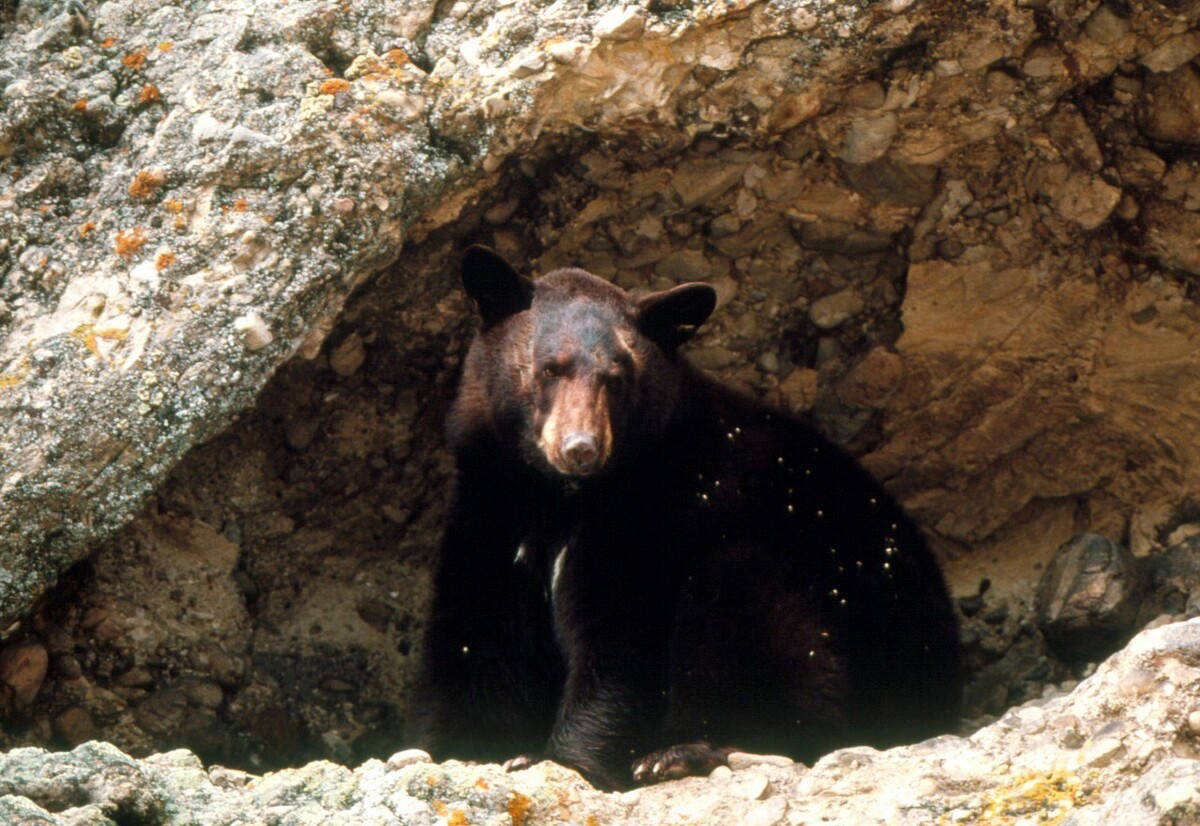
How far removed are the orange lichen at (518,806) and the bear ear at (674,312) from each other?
252 centimetres

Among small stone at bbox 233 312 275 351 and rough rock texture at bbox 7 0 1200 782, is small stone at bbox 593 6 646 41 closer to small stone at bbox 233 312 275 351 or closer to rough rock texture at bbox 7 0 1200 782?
rough rock texture at bbox 7 0 1200 782

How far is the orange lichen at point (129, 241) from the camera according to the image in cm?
548

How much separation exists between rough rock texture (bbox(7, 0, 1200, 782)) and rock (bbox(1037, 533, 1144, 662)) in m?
0.16

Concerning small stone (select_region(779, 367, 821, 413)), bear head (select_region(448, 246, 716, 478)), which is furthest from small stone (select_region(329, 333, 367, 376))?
small stone (select_region(779, 367, 821, 413))

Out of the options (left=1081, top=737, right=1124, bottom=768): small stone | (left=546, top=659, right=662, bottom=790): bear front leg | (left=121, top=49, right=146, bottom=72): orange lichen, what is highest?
(left=121, top=49, right=146, bottom=72): orange lichen

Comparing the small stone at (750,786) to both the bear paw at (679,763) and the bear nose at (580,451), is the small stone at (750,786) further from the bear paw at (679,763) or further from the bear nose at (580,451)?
the bear nose at (580,451)

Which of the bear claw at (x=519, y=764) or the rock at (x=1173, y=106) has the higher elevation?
the rock at (x=1173, y=106)

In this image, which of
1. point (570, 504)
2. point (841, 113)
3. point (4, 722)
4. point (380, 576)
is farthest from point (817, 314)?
point (4, 722)

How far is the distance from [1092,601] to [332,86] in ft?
12.8

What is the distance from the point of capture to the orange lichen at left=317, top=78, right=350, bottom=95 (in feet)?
18.7

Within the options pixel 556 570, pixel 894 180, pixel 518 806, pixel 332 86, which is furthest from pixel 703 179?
pixel 518 806

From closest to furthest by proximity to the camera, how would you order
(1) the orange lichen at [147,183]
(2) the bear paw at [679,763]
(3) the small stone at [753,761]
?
(3) the small stone at [753,761] → (2) the bear paw at [679,763] → (1) the orange lichen at [147,183]

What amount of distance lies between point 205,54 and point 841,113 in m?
2.47

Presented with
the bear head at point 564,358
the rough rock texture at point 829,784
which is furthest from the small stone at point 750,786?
the bear head at point 564,358
